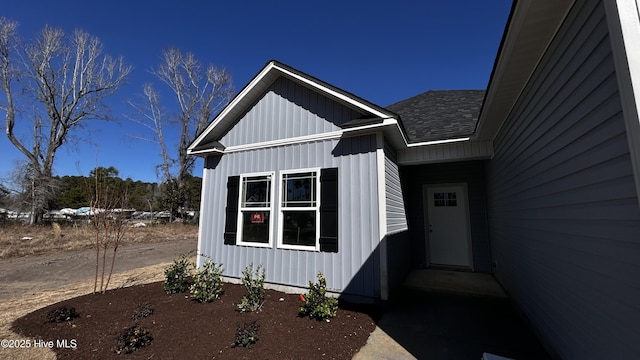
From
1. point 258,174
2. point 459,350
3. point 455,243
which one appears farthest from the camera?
point 455,243

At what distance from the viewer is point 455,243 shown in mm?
6328

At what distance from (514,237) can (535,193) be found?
1.31 metres

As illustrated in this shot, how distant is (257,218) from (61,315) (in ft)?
9.97

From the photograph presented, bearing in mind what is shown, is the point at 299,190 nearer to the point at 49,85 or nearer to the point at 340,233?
the point at 340,233

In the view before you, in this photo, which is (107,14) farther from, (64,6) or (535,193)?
(535,193)

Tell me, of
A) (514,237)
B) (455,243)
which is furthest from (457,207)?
(514,237)

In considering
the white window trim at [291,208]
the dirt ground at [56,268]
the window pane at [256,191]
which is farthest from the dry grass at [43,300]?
the white window trim at [291,208]

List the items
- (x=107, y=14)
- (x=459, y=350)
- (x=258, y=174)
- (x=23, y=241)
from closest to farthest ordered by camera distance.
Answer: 1. (x=459, y=350)
2. (x=258, y=174)
3. (x=107, y=14)
4. (x=23, y=241)

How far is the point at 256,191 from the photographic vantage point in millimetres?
5402

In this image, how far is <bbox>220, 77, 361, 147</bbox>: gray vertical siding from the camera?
4809mm

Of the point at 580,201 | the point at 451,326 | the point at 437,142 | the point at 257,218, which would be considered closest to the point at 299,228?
the point at 257,218

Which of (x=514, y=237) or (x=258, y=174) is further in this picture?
(x=258, y=174)

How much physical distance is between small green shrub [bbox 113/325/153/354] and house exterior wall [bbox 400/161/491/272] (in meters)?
5.46

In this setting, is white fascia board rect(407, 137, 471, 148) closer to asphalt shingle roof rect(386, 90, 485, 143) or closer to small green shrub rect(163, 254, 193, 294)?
asphalt shingle roof rect(386, 90, 485, 143)
